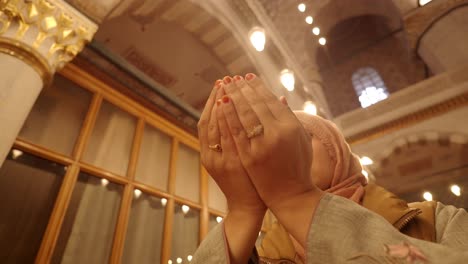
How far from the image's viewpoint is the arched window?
423 inches

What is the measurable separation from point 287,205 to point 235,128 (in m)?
0.23

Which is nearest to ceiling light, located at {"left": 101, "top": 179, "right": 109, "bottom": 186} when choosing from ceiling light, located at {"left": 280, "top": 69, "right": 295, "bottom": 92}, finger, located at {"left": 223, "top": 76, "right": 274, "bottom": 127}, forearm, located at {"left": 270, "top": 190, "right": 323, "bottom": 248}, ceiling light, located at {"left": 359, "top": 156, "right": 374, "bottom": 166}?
finger, located at {"left": 223, "top": 76, "right": 274, "bottom": 127}

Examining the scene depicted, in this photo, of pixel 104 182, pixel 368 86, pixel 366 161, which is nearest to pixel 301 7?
pixel 366 161

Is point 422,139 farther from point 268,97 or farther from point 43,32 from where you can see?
point 43,32

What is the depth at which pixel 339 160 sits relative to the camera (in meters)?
1.06

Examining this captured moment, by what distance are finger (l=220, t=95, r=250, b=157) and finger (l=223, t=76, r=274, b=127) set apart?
12 mm

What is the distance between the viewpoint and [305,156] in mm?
666

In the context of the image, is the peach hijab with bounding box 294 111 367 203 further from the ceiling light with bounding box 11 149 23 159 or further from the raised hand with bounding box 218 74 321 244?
the ceiling light with bounding box 11 149 23 159

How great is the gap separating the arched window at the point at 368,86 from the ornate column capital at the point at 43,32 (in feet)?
34.4

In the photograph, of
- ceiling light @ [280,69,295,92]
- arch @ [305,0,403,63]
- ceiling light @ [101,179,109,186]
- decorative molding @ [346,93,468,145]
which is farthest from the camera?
arch @ [305,0,403,63]

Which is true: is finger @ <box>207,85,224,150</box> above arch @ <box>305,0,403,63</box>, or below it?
below

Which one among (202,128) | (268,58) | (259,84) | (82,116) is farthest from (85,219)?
(268,58)

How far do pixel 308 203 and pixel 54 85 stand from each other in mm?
2926

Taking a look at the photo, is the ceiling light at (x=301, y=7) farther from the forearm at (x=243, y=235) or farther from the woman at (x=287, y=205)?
the forearm at (x=243, y=235)
